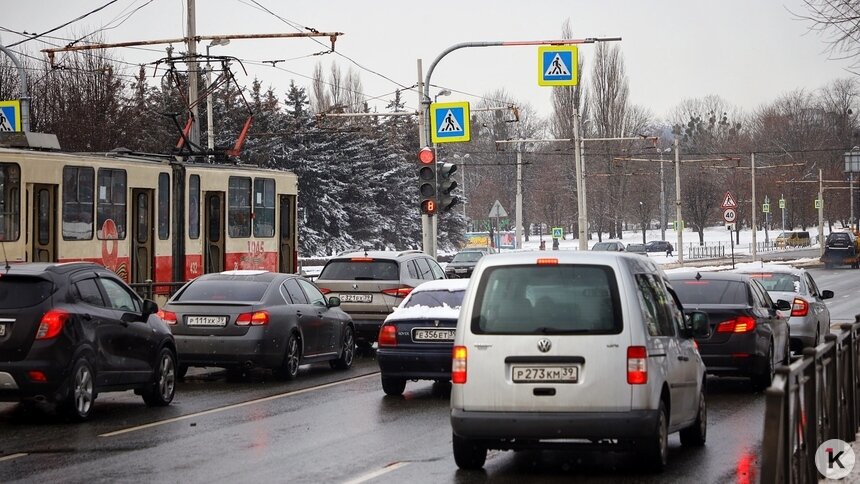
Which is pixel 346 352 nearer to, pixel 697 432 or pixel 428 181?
pixel 428 181

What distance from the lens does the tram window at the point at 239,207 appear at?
92.8 feet

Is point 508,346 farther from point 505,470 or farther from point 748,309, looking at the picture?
point 748,309

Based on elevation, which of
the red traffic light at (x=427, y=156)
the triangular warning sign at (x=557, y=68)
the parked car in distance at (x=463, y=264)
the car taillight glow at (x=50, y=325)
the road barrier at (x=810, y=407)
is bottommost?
the road barrier at (x=810, y=407)

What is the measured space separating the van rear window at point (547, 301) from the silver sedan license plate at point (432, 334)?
20.6ft

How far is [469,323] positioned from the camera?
9461 millimetres

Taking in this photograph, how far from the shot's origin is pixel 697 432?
441 inches

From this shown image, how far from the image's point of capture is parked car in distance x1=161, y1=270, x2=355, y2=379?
1731cm

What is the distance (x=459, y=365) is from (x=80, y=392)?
5.30 metres

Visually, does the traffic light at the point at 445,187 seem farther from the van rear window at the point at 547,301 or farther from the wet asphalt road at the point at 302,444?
the van rear window at the point at 547,301

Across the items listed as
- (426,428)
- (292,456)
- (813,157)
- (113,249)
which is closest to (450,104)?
(113,249)

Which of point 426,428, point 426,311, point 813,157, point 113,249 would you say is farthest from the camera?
point 813,157

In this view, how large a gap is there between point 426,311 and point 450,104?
50.4ft

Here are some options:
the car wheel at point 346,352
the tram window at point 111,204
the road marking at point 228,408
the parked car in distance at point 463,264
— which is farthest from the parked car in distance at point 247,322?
the parked car in distance at point 463,264

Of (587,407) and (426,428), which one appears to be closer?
(587,407)
